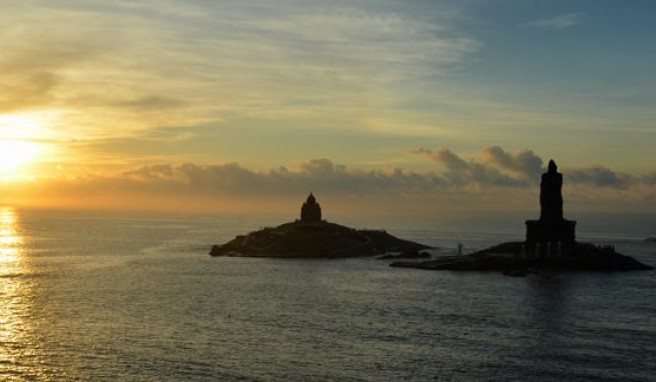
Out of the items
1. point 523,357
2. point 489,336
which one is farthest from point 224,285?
point 523,357

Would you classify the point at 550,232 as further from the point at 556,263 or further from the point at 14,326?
the point at 14,326

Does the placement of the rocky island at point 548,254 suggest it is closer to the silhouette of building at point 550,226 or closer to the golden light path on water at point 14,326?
the silhouette of building at point 550,226

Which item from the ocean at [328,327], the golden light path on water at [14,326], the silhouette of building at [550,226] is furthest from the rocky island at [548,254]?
the golden light path on water at [14,326]

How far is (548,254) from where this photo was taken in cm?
16988

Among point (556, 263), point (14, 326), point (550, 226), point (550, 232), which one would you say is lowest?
point (14, 326)

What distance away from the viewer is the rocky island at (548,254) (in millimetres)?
162000

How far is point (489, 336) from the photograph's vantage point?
8188 cm

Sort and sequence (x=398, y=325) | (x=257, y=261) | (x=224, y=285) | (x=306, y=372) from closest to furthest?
1. (x=306, y=372)
2. (x=398, y=325)
3. (x=224, y=285)
4. (x=257, y=261)

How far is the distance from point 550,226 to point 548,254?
6.98 m

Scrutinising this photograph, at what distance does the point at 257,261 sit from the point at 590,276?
268 ft

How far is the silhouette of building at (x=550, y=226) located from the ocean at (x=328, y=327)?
859 inches

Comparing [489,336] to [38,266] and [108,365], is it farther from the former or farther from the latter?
[38,266]

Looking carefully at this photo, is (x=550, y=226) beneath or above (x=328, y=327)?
above

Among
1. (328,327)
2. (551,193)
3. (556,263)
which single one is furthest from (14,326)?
(551,193)
